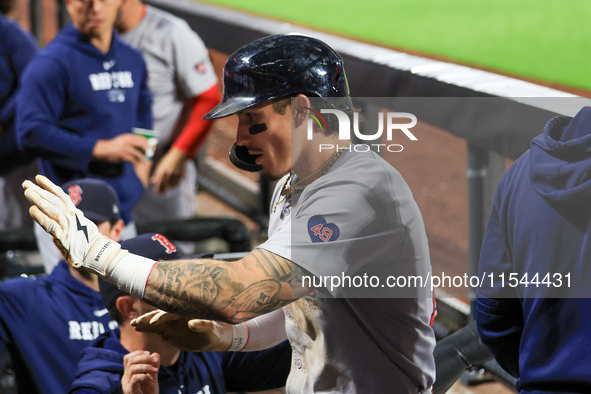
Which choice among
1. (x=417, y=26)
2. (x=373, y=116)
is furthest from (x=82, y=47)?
(x=417, y=26)

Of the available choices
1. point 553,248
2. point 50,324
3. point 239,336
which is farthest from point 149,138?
point 553,248

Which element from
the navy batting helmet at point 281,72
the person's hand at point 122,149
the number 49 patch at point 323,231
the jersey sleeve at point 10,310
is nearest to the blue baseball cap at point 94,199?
the jersey sleeve at point 10,310

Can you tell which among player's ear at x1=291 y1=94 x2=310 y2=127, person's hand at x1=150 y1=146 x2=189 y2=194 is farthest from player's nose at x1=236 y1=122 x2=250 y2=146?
person's hand at x1=150 y1=146 x2=189 y2=194

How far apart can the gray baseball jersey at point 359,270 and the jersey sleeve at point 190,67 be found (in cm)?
308

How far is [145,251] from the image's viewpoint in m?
2.39

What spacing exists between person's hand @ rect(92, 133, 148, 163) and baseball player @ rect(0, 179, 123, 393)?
1.18m

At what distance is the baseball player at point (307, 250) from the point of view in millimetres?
1904

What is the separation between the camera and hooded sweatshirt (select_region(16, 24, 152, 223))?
13.9 feet

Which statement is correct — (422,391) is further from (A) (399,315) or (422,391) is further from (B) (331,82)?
(B) (331,82)

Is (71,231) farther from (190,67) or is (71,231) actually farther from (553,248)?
(190,67)

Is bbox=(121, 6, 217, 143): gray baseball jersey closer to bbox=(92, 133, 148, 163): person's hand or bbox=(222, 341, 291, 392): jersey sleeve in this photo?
bbox=(92, 133, 148, 163): person's hand

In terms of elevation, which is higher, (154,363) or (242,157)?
(242,157)

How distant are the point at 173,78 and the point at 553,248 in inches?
142

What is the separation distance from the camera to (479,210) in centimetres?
387
